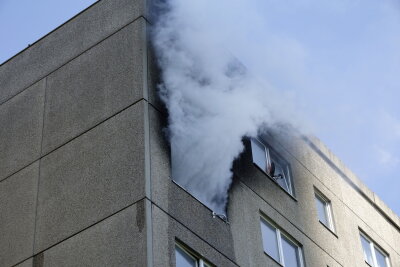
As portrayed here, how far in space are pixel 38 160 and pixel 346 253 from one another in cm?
786

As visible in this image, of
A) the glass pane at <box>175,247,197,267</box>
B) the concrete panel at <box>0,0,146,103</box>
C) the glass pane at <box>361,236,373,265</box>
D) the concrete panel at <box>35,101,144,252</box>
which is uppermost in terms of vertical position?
the concrete panel at <box>0,0,146,103</box>

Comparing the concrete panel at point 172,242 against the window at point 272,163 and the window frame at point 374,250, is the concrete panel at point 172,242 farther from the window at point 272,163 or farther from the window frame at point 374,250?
the window frame at point 374,250

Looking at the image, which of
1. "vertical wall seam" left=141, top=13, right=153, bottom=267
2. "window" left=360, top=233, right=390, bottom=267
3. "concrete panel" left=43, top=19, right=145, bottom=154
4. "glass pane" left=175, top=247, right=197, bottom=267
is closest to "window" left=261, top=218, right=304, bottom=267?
"glass pane" left=175, top=247, right=197, bottom=267

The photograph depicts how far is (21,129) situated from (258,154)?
513cm

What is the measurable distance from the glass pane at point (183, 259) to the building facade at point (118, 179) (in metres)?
0.03

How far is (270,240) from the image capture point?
19.2 meters

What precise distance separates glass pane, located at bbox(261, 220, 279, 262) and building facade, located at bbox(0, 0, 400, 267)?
0.03 meters

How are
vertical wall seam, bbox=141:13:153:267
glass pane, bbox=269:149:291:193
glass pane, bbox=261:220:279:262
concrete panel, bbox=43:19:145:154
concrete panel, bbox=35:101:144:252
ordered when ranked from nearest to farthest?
vertical wall seam, bbox=141:13:153:267 → concrete panel, bbox=35:101:144:252 → concrete panel, bbox=43:19:145:154 → glass pane, bbox=261:220:279:262 → glass pane, bbox=269:149:291:193

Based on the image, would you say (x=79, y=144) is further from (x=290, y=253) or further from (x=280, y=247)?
(x=290, y=253)

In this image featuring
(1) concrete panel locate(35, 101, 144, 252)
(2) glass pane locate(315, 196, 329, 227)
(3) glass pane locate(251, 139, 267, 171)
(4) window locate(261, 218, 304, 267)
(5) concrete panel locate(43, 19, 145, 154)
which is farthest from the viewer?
(2) glass pane locate(315, 196, 329, 227)

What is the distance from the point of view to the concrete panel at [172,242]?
15.4 metres

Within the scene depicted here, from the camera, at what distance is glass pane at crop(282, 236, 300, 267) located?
64.4ft

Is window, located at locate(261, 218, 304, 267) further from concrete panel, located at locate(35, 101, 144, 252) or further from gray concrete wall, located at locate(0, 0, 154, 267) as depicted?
gray concrete wall, located at locate(0, 0, 154, 267)

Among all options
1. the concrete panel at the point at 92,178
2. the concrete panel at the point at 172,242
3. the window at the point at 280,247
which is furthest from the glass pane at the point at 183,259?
the window at the point at 280,247
